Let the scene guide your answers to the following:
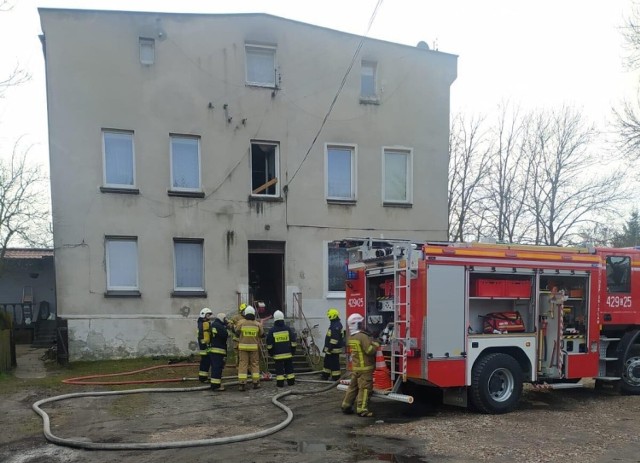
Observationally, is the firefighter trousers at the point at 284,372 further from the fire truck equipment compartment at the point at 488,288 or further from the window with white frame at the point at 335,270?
the window with white frame at the point at 335,270

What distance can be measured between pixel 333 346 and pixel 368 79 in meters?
8.98

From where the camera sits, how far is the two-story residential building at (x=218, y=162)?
14.1 metres

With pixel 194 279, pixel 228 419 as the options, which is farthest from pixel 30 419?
pixel 194 279

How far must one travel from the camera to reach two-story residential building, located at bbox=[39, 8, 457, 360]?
14.1m

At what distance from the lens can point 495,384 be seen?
8352 millimetres

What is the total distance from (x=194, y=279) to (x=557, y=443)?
10.7 meters

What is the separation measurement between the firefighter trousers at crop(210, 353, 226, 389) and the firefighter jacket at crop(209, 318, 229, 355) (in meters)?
0.09

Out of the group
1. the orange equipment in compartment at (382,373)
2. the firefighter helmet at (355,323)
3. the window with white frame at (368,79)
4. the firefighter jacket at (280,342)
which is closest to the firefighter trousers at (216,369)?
the firefighter jacket at (280,342)

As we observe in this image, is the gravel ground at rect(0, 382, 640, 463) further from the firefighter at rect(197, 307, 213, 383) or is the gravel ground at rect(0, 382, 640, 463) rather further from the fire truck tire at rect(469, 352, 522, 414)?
the firefighter at rect(197, 307, 213, 383)

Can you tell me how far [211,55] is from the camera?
49.3ft

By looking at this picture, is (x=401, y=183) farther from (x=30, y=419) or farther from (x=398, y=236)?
(x=30, y=419)

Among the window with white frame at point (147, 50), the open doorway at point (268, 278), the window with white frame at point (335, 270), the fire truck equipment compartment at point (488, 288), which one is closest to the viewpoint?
the fire truck equipment compartment at point (488, 288)

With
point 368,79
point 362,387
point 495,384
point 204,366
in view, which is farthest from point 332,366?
point 368,79

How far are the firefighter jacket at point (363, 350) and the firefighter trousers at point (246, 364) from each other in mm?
3242
